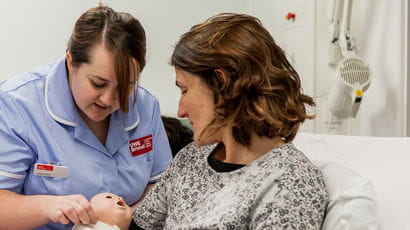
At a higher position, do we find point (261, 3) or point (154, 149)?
point (261, 3)

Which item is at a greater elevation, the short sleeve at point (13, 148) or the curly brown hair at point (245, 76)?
the curly brown hair at point (245, 76)

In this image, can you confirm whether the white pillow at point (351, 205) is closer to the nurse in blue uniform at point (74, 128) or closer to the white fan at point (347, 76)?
the nurse in blue uniform at point (74, 128)

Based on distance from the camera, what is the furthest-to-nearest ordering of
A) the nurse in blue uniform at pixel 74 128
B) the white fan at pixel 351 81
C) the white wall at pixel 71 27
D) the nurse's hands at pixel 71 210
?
1. the white wall at pixel 71 27
2. the white fan at pixel 351 81
3. the nurse in blue uniform at pixel 74 128
4. the nurse's hands at pixel 71 210

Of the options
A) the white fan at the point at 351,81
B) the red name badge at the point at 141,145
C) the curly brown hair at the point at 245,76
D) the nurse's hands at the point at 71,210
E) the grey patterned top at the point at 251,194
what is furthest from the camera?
the white fan at the point at 351,81

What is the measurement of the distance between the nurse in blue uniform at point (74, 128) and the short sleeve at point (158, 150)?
10 cm

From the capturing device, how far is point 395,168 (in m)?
1.25

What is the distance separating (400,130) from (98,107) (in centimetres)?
141

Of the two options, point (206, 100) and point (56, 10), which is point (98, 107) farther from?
point (56, 10)

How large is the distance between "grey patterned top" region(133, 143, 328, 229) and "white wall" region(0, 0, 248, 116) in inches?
49.9

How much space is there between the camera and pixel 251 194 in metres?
0.97

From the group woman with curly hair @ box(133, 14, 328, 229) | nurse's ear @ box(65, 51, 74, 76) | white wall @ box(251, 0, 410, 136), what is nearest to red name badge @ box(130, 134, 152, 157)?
nurse's ear @ box(65, 51, 74, 76)

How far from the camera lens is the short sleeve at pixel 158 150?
5.72ft

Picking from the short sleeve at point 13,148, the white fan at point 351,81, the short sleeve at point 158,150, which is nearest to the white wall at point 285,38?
the white fan at point 351,81

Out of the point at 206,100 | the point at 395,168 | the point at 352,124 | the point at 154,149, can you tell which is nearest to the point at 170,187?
the point at 206,100
